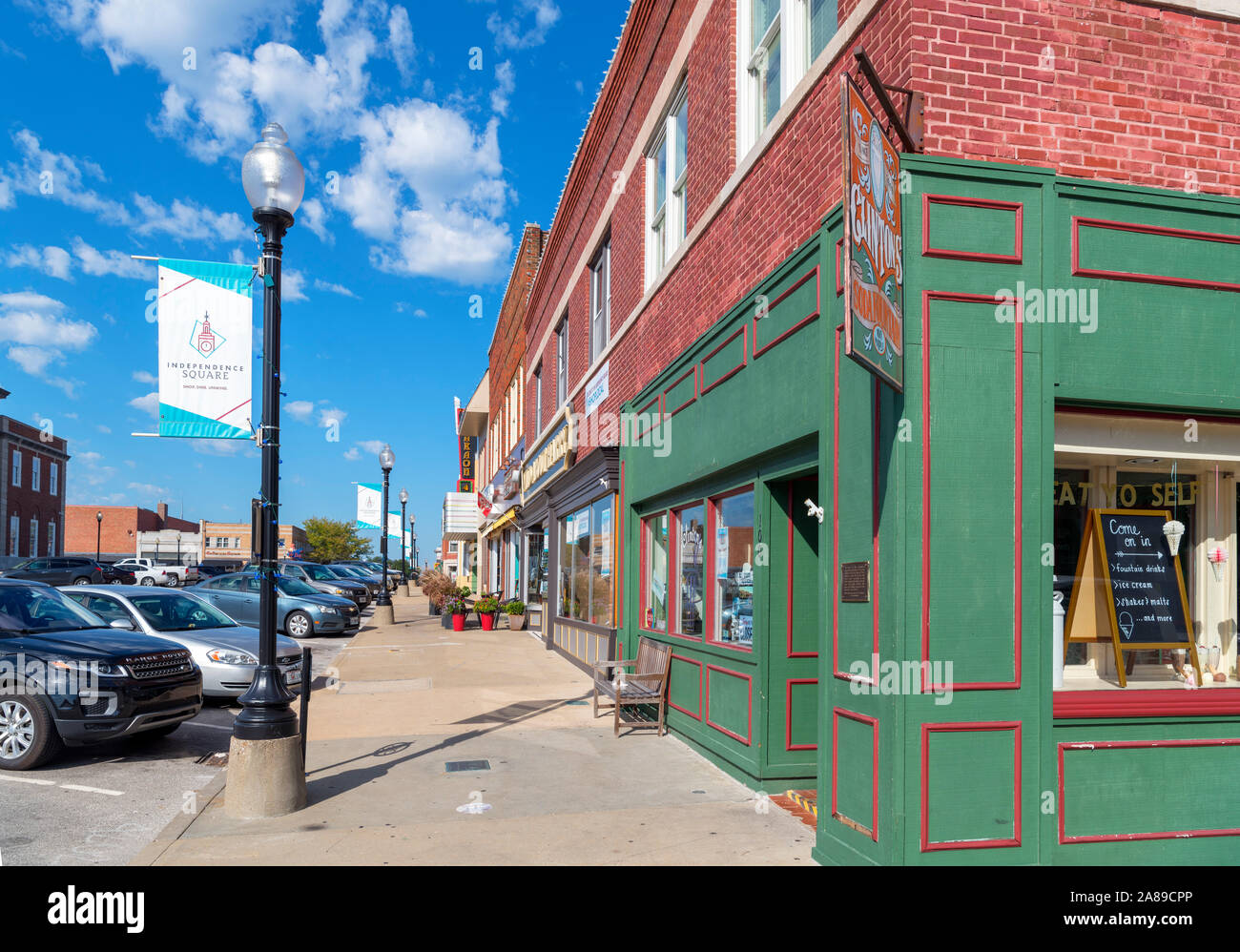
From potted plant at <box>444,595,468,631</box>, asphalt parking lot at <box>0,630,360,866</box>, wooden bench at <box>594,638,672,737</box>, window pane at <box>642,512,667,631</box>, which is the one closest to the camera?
asphalt parking lot at <box>0,630,360,866</box>

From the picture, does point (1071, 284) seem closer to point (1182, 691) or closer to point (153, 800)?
point (1182, 691)

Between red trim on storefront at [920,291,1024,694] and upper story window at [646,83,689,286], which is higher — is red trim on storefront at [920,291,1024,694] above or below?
below

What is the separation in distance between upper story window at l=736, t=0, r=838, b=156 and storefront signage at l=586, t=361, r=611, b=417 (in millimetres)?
6121

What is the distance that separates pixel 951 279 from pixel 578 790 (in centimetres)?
474

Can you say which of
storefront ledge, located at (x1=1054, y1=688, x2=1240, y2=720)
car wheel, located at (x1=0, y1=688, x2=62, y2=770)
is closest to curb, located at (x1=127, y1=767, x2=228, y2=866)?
car wheel, located at (x1=0, y1=688, x2=62, y2=770)

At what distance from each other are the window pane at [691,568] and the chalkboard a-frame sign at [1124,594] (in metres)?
4.01

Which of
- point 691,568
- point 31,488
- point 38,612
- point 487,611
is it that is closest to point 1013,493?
point 691,568

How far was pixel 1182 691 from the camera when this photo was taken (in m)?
5.50

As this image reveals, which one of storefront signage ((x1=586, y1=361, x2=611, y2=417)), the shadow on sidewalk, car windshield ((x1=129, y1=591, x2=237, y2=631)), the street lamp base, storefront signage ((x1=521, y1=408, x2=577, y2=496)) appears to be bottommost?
the shadow on sidewalk

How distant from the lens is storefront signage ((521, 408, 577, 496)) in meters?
16.3

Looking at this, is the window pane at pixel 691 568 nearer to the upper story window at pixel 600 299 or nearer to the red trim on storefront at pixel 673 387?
the red trim on storefront at pixel 673 387

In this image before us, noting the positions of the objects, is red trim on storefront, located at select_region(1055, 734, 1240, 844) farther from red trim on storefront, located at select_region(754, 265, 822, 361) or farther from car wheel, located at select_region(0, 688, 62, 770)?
car wheel, located at select_region(0, 688, 62, 770)

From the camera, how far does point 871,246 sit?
15.0 ft

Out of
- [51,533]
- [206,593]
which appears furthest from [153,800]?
[51,533]
